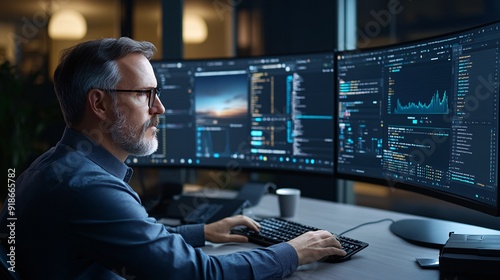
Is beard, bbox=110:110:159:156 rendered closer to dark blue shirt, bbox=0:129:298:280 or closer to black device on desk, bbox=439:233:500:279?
dark blue shirt, bbox=0:129:298:280

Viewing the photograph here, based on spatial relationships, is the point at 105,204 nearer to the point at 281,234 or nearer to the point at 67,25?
the point at 281,234

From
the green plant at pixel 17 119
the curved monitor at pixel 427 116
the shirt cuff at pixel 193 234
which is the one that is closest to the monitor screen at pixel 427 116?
the curved monitor at pixel 427 116

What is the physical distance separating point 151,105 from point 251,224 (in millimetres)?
474

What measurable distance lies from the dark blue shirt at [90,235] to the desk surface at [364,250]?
21 centimetres

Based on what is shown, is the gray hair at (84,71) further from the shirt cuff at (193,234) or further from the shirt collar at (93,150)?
the shirt cuff at (193,234)

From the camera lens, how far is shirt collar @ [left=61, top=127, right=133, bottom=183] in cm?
114

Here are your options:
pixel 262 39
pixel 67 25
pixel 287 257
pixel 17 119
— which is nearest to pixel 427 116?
pixel 287 257

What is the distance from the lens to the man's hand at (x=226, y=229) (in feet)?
4.68

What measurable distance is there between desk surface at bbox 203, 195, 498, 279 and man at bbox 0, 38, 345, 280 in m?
0.05

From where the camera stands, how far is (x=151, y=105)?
124 cm

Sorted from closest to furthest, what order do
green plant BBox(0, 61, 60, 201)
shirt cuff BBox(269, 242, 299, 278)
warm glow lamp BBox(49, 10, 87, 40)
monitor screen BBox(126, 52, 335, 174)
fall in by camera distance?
shirt cuff BBox(269, 242, 299, 278), monitor screen BBox(126, 52, 335, 174), green plant BBox(0, 61, 60, 201), warm glow lamp BBox(49, 10, 87, 40)

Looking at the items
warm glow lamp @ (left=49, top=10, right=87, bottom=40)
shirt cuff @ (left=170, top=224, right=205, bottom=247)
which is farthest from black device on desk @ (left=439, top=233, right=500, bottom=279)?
warm glow lamp @ (left=49, top=10, right=87, bottom=40)

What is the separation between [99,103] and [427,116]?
0.87 metres

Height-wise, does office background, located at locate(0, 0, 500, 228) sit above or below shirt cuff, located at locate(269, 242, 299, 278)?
above
